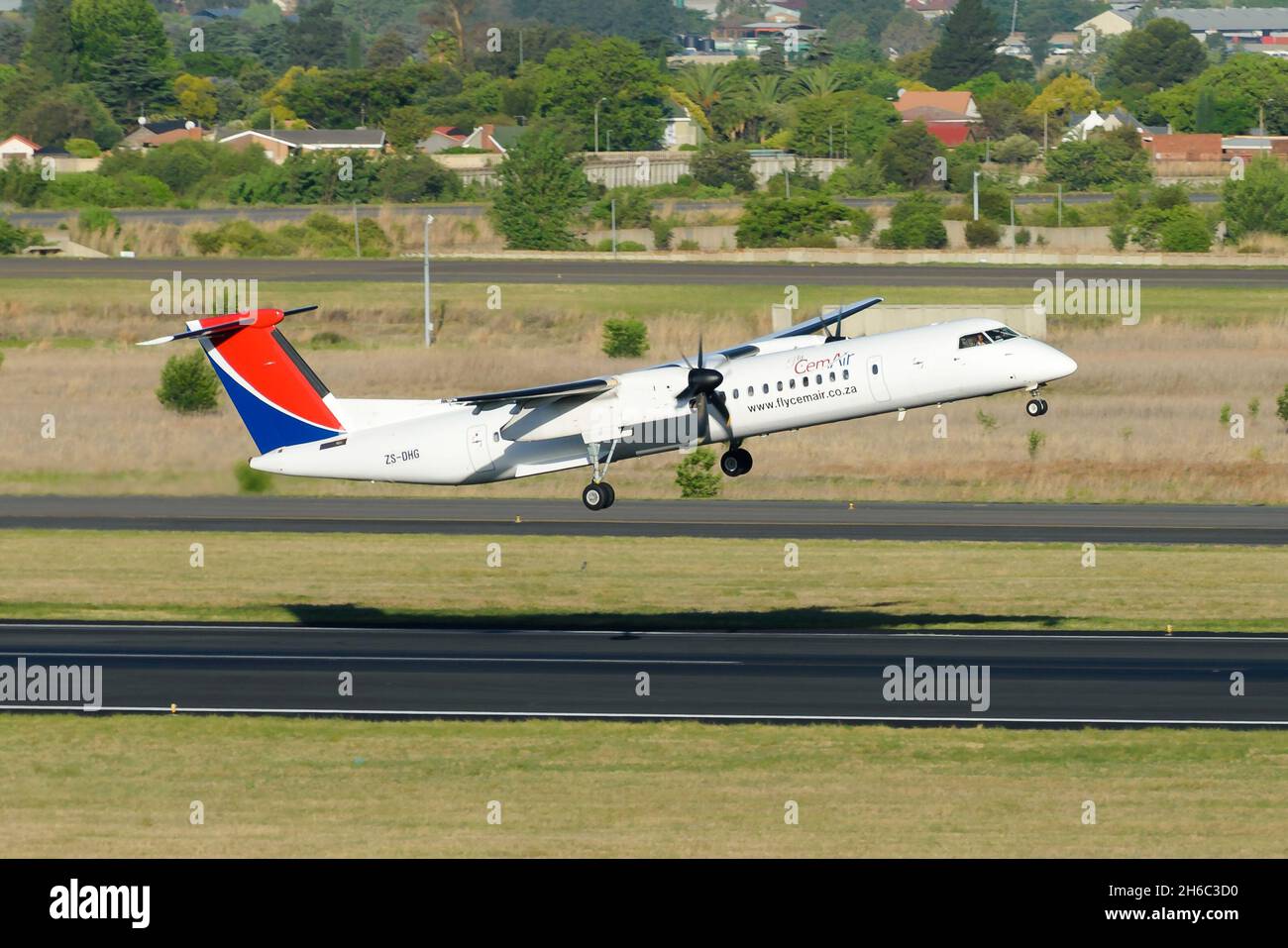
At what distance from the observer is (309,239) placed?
127m

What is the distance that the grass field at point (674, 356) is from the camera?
6725 cm

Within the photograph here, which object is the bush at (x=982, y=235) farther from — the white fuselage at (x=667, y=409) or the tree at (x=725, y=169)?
the white fuselage at (x=667, y=409)

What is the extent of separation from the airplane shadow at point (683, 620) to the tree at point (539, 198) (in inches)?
3359

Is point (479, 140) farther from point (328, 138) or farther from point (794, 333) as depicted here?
point (794, 333)

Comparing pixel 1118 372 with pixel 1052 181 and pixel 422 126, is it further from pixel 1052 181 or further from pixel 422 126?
pixel 422 126

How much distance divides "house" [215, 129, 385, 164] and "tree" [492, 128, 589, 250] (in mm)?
48809

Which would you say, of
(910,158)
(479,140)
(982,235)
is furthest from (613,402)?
(479,140)

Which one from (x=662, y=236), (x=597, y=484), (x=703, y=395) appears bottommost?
(x=597, y=484)

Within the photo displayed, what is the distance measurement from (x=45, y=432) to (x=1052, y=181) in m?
121

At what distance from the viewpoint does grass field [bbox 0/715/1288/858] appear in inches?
1089

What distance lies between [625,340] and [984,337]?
5094 cm

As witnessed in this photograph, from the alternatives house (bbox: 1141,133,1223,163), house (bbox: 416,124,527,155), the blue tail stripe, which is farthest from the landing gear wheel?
house (bbox: 1141,133,1223,163)

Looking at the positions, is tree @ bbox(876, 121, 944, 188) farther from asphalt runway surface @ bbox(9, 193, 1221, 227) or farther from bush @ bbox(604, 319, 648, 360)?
bush @ bbox(604, 319, 648, 360)

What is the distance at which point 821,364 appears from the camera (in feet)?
129
